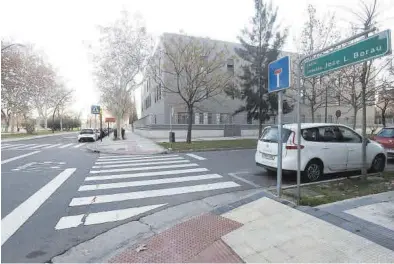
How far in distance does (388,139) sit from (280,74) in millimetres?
8342

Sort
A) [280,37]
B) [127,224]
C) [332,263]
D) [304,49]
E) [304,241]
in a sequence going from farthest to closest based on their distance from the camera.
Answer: [280,37]
[304,49]
[127,224]
[304,241]
[332,263]

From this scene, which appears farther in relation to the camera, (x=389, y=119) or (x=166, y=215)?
(x=389, y=119)

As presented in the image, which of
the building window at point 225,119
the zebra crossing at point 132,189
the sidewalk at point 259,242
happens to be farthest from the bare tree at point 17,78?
the sidewalk at point 259,242

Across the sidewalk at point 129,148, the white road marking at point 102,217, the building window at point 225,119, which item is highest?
the building window at point 225,119

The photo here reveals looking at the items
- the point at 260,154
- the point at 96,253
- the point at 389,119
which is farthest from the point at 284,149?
the point at 389,119

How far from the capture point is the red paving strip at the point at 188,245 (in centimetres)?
371

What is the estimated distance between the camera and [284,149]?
8156 millimetres

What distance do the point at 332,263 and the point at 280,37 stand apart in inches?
970

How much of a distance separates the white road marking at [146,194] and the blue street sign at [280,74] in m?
3.04

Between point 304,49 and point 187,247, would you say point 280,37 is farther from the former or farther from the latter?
point 187,247

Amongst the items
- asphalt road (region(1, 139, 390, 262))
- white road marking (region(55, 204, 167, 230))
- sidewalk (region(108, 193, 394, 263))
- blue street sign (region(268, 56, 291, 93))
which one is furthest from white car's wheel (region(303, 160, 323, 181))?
white road marking (region(55, 204, 167, 230))

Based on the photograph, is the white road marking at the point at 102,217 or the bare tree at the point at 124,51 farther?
the bare tree at the point at 124,51

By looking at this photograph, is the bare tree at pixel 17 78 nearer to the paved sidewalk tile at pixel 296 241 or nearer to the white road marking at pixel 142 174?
the white road marking at pixel 142 174

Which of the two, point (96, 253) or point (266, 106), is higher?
point (266, 106)
